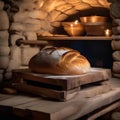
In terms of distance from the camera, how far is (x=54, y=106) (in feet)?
6.41

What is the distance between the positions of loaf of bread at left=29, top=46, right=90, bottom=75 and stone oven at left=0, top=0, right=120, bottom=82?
23.5 inches

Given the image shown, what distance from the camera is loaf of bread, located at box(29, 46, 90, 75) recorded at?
7.45 feet

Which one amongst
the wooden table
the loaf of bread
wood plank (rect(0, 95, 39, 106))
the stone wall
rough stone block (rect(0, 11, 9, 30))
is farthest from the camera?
the stone wall

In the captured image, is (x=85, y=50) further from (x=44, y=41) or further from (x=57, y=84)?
(x=57, y=84)

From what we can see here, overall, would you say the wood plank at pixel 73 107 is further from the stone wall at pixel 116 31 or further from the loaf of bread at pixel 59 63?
the stone wall at pixel 116 31

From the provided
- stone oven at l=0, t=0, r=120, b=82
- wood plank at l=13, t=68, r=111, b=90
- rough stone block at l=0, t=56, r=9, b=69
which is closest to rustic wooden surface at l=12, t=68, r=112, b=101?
wood plank at l=13, t=68, r=111, b=90

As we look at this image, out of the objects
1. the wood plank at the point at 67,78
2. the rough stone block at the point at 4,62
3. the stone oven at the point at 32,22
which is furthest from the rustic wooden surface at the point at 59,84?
the stone oven at the point at 32,22

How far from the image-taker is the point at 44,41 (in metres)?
3.26

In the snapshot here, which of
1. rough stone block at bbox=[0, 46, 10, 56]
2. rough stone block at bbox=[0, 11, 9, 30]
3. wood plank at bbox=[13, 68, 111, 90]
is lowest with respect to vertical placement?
wood plank at bbox=[13, 68, 111, 90]

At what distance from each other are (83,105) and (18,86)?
65cm

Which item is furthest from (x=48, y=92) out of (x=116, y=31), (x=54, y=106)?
(x=116, y=31)

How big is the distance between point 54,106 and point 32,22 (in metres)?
1.49

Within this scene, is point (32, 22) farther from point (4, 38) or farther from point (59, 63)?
point (59, 63)

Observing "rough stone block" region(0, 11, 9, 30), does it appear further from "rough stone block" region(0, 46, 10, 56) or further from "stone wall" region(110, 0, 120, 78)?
"stone wall" region(110, 0, 120, 78)
